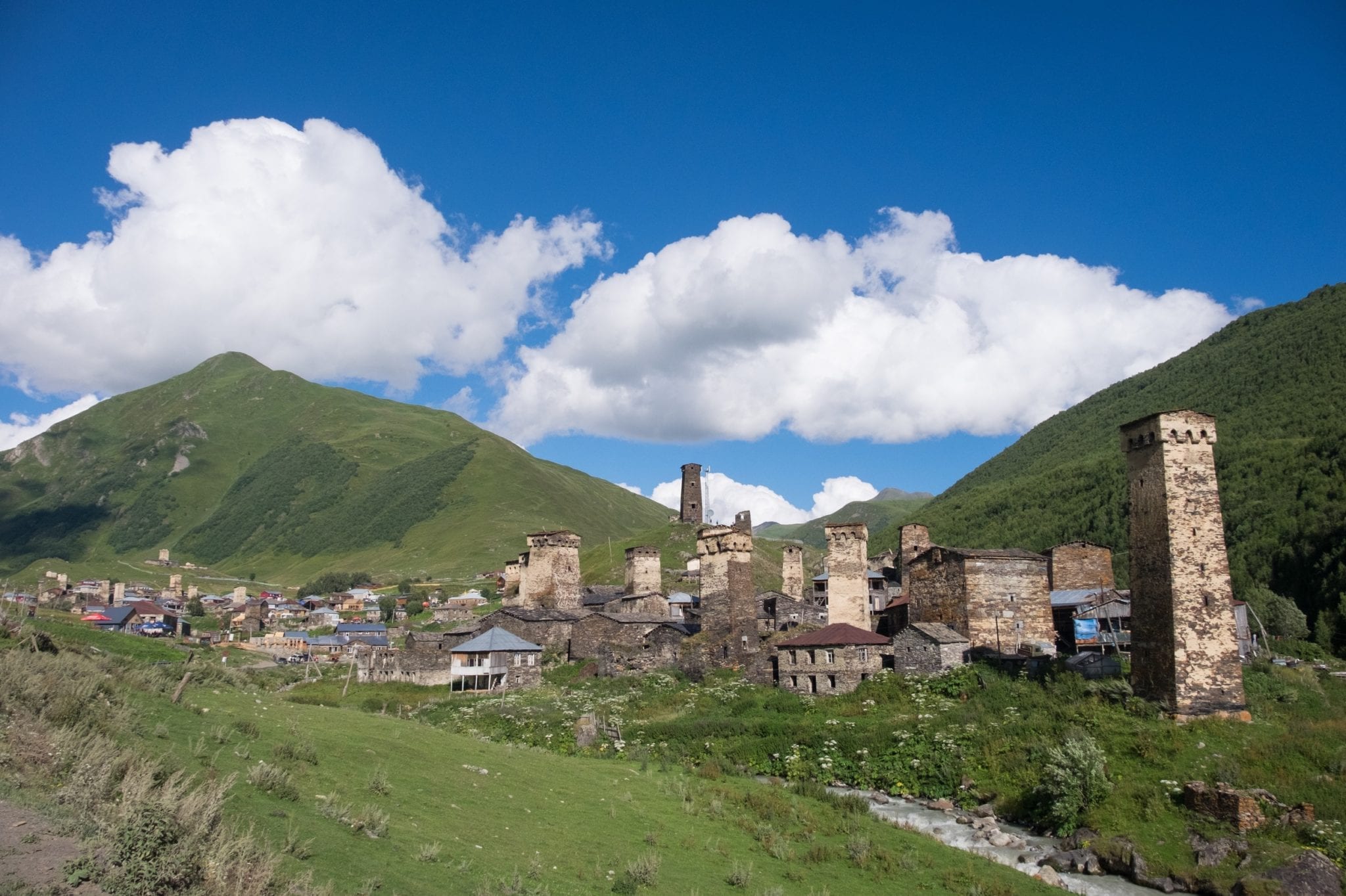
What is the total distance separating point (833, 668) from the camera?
35.7 meters

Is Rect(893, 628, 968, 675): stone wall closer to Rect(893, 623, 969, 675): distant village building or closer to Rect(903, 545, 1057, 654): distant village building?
Rect(893, 623, 969, 675): distant village building

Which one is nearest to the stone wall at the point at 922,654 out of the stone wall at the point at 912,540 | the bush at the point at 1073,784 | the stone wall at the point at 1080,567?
the bush at the point at 1073,784

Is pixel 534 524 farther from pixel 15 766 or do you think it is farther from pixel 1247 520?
pixel 15 766

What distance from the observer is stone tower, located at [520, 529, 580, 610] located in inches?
2362

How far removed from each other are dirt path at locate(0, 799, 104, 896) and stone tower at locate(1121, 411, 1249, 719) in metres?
27.5

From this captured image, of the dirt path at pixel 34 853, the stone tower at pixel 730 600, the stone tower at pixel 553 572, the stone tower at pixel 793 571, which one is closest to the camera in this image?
the dirt path at pixel 34 853

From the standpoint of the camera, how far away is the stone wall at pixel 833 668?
3553 cm

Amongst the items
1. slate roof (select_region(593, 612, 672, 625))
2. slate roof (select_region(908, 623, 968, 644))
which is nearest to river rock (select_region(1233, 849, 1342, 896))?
slate roof (select_region(908, 623, 968, 644))

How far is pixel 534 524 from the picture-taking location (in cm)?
16488

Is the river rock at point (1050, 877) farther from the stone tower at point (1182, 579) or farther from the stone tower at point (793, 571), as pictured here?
the stone tower at point (793, 571)

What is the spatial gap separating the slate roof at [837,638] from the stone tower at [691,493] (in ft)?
214

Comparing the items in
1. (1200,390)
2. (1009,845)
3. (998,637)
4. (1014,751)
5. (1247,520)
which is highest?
(1200,390)

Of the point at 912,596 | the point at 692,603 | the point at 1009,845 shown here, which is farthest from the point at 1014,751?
the point at 692,603

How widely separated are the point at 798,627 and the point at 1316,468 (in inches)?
2014
